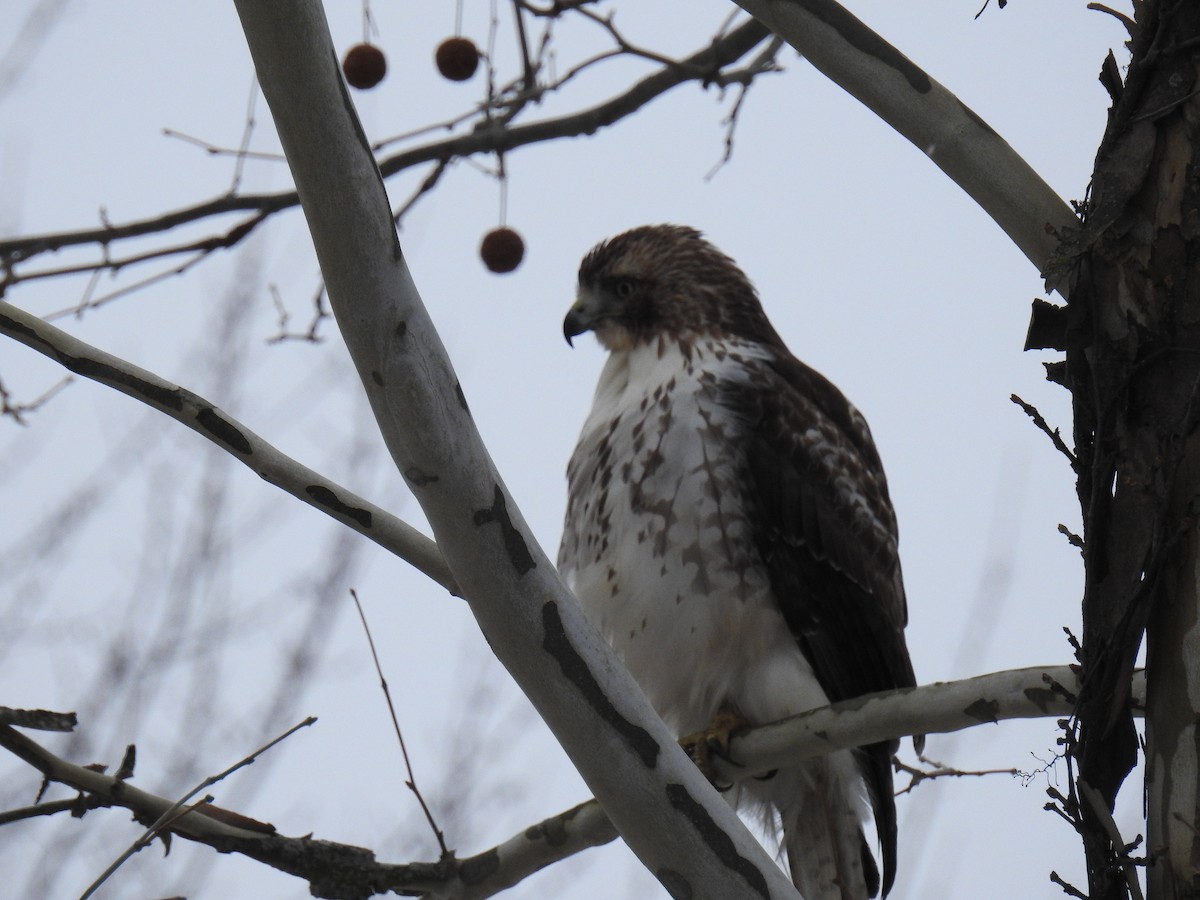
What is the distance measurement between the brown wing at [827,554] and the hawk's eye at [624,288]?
2.66 ft

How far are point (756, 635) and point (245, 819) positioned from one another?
1.46 meters

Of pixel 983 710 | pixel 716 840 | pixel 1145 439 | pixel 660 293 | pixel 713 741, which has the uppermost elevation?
pixel 660 293

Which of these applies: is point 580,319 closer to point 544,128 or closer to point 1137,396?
point 544,128

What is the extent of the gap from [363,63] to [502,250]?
766mm

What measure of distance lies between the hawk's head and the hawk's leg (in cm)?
133

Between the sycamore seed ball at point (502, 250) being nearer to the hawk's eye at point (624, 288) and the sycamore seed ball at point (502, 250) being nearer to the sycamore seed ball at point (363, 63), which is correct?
the hawk's eye at point (624, 288)

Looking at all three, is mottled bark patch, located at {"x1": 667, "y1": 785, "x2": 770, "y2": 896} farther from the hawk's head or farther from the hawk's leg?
the hawk's head

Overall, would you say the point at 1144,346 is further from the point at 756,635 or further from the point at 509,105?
the point at 509,105

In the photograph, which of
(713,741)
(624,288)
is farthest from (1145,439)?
(624,288)

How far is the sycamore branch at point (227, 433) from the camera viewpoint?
7.93ft

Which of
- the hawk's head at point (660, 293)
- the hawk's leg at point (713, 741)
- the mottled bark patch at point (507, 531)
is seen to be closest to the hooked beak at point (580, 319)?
the hawk's head at point (660, 293)

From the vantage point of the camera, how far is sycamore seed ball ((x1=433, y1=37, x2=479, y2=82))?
467 cm

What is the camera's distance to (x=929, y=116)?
225 centimetres

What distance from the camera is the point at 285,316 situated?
510cm
